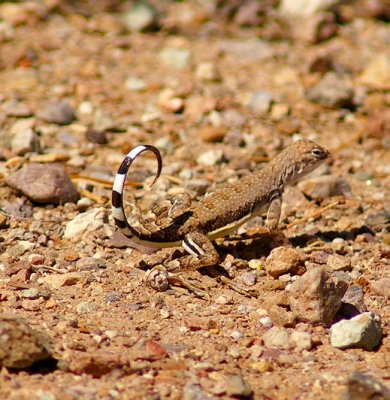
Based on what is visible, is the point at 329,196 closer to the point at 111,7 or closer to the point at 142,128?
the point at 142,128

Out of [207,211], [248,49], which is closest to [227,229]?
[207,211]

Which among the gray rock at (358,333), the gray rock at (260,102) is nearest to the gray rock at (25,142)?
the gray rock at (260,102)

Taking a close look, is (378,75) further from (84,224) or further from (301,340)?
(301,340)

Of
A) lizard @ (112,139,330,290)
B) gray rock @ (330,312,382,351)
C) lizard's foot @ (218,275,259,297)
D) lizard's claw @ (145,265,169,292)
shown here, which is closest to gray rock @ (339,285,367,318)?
gray rock @ (330,312,382,351)

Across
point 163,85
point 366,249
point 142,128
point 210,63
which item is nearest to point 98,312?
point 366,249

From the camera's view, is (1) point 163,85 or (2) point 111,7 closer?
(1) point 163,85

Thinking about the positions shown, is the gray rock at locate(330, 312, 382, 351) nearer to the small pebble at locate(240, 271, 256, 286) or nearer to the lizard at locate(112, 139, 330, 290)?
the small pebble at locate(240, 271, 256, 286)
